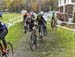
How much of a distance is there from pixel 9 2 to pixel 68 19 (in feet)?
170

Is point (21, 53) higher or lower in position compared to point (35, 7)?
higher

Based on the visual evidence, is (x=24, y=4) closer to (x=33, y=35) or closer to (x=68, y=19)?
(x=68, y=19)

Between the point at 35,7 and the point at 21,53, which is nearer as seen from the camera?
the point at 21,53

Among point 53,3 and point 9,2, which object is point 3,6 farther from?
point 53,3

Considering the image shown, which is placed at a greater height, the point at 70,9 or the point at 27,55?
the point at 27,55

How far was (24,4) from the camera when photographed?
8625 cm

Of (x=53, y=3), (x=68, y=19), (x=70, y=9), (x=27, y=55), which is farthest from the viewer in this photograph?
(x=53, y=3)

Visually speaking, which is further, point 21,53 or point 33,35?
point 33,35

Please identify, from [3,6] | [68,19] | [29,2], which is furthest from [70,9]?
Answer: [3,6]

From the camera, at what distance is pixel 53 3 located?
8469cm

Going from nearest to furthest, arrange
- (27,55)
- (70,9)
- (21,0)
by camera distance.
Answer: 1. (27,55)
2. (70,9)
3. (21,0)

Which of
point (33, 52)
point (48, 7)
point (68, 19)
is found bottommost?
point (48, 7)

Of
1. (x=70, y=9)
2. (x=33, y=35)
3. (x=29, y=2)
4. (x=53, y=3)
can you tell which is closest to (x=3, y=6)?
(x=29, y=2)

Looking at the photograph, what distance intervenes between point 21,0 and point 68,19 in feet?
161
